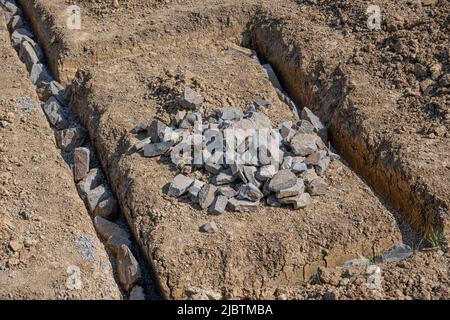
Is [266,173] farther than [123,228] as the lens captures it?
No

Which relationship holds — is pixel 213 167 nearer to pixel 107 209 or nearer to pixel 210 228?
pixel 210 228

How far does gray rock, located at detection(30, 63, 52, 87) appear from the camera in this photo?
7501 mm

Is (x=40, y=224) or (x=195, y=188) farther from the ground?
(x=195, y=188)

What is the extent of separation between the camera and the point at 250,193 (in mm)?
5582

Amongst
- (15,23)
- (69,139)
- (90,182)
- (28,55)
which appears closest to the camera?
(90,182)

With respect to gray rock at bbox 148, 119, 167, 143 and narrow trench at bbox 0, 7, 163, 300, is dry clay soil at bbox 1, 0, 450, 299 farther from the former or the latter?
gray rock at bbox 148, 119, 167, 143

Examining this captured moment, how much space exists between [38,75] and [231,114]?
7.88ft

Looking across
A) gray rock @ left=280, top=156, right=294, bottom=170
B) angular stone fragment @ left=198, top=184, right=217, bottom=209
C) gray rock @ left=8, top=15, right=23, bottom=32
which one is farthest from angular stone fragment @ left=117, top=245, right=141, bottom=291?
gray rock @ left=8, top=15, right=23, bottom=32

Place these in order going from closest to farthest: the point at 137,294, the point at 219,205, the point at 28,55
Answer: the point at 137,294, the point at 219,205, the point at 28,55

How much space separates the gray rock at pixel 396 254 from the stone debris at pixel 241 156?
0.69m

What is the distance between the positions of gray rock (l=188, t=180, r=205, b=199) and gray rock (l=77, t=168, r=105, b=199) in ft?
3.25

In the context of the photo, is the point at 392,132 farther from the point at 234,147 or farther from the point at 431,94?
the point at 234,147

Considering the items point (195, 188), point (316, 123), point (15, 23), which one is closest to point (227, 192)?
point (195, 188)

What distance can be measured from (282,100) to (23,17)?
361 cm
